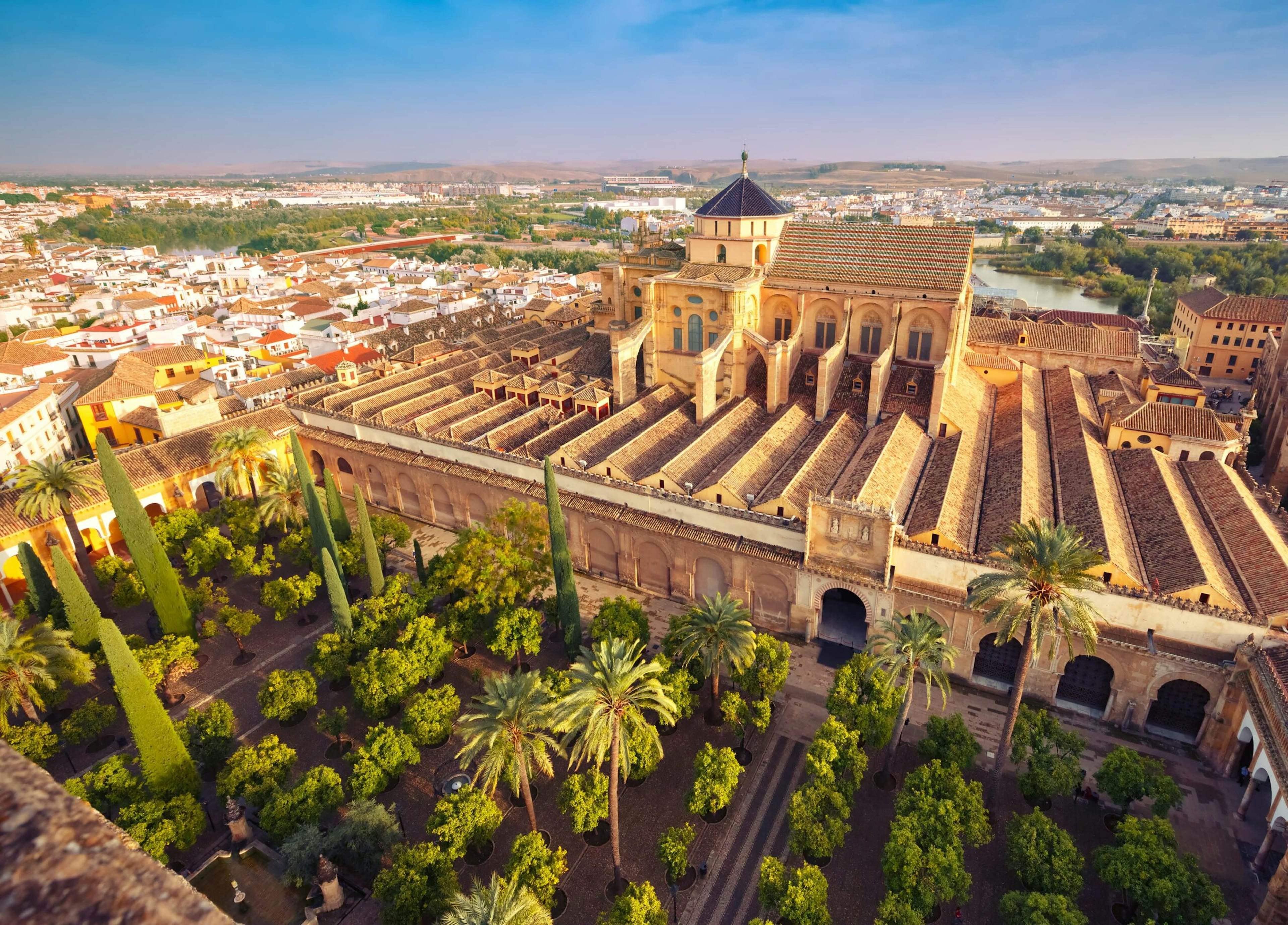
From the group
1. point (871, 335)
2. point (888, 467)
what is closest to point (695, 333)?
point (871, 335)

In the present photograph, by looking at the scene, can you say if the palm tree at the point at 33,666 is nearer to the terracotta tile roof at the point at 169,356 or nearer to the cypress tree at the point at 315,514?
the cypress tree at the point at 315,514

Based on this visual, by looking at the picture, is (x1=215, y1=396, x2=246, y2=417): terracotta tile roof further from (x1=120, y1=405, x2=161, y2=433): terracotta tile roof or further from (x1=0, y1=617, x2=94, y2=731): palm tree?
(x1=0, y1=617, x2=94, y2=731): palm tree

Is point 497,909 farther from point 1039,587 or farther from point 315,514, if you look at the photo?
point 315,514

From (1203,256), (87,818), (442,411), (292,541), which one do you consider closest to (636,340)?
(442,411)

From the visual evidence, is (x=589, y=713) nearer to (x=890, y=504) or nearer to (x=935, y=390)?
(x=890, y=504)

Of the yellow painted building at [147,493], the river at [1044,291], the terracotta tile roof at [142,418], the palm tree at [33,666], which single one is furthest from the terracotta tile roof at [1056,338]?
the terracotta tile roof at [142,418]
